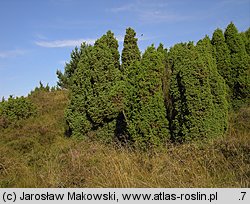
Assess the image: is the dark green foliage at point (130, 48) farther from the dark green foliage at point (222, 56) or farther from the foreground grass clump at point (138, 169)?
the foreground grass clump at point (138, 169)

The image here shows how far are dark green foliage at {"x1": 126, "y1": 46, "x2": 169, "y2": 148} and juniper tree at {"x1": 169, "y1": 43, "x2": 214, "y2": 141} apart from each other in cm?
36

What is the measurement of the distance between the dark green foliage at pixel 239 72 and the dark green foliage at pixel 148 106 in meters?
5.77

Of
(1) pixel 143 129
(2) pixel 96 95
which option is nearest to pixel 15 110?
(2) pixel 96 95

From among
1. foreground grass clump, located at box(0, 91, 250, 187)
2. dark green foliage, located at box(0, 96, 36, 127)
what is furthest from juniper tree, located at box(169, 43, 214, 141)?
dark green foliage, located at box(0, 96, 36, 127)

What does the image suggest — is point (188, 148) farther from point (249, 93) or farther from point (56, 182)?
point (249, 93)

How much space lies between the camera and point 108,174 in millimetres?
4996

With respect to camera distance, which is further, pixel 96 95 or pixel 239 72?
pixel 239 72

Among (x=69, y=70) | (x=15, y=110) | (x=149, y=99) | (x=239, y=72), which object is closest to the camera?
(x=149, y=99)

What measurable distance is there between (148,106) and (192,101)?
1042mm

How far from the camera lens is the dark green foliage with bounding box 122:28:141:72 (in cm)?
1265

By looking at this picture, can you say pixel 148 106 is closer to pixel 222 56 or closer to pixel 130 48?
pixel 130 48

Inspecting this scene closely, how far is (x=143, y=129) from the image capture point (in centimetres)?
749

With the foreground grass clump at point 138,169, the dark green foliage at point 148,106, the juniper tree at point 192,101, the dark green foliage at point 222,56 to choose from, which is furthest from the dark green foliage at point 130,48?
the foreground grass clump at point 138,169
